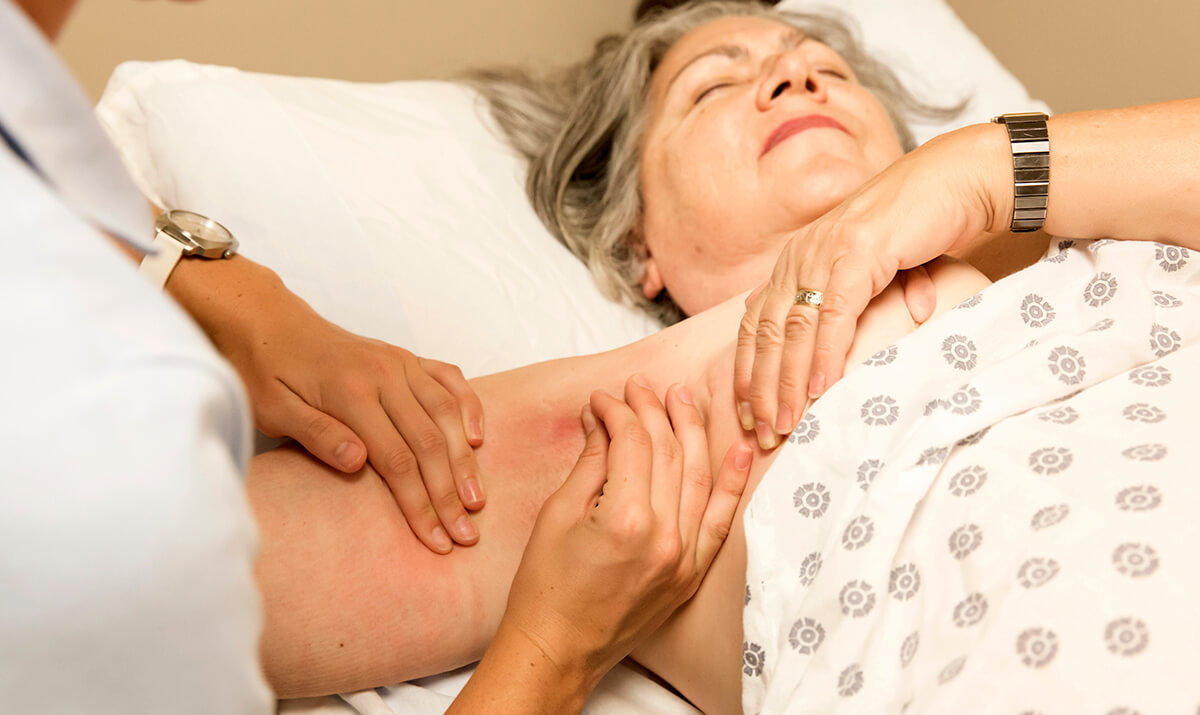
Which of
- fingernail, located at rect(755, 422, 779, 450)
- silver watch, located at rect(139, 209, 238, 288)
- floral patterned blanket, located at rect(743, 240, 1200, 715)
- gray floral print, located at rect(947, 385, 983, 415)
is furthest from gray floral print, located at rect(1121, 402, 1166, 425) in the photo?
silver watch, located at rect(139, 209, 238, 288)

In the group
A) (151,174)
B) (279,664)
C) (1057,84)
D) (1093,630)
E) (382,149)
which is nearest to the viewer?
(1093,630)

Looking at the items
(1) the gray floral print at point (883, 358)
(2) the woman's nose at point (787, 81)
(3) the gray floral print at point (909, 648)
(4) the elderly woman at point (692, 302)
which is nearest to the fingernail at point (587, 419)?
(4) the elderly woman at point (692, 302)

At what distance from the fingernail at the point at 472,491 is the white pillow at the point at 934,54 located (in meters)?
1.33

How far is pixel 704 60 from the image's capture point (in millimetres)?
1460

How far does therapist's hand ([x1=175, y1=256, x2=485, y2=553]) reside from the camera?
3.20 ft

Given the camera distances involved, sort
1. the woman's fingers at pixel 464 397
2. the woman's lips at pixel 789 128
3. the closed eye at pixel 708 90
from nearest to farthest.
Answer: the woman's fingers at pixel 464 397 → the woman's lips at pixel 789 128 → the closed eye at pixel 708 90

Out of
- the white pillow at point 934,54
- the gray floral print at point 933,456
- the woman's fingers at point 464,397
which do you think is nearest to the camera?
the gray floral print at point 933,456

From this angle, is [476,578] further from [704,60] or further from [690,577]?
[704,60]

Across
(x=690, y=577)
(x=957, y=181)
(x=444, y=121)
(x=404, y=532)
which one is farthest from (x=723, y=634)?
(x=444, y=121)

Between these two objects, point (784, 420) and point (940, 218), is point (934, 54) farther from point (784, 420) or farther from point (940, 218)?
point (784, 420)

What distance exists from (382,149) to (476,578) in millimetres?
847

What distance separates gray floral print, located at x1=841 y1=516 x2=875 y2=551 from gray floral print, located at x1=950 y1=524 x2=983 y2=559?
7cm

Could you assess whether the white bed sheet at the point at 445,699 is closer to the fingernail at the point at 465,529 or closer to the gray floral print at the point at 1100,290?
the fingernail at the point at 465,529

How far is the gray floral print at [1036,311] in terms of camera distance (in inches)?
36.4
